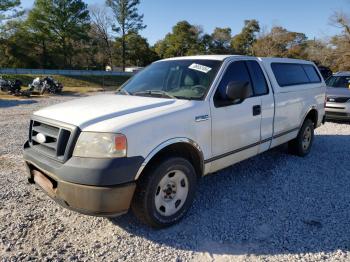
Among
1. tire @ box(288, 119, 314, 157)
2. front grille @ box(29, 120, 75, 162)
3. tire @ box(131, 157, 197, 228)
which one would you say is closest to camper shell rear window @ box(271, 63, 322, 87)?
tire @ box(288, 119, 314, 157)

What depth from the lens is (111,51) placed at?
54.9 m

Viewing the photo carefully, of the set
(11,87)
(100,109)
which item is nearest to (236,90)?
(100,109)

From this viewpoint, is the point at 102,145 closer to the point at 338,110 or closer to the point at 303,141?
the point at 303,141

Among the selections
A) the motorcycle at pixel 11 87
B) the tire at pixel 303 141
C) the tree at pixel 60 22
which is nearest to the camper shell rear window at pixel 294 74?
the tire at pixel 303 141

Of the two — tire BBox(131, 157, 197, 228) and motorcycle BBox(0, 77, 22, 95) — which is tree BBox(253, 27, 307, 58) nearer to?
motorcycle BBox(0, 77, 22, 95)

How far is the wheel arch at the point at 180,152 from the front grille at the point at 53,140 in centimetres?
71

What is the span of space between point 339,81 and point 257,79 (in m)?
7.66

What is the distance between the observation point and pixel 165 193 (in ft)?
11.1

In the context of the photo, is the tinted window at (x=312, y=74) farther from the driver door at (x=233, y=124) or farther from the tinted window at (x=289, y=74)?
the driver door at (x=233, y=124)

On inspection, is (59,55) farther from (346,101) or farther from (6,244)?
(6,244)

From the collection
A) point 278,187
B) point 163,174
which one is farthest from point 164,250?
point 278,187

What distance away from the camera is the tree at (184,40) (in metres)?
60.5

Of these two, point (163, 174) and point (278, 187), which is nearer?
point (163, 174)

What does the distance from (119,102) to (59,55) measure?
48.1 meters
